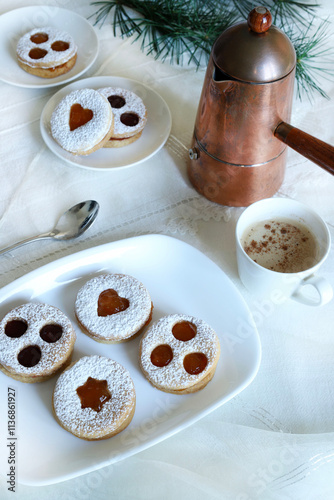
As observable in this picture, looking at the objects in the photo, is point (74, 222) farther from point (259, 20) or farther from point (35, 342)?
point (259, 20)

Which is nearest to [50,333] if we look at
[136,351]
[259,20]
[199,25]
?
[136,351]

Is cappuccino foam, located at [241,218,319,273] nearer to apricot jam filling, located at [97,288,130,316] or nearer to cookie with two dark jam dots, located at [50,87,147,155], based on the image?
apricot jam filling, located at [97,288,130,316]

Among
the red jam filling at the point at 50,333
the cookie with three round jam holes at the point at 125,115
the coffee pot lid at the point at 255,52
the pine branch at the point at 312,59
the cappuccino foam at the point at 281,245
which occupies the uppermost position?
the coffee pot lid at the point at 255,52

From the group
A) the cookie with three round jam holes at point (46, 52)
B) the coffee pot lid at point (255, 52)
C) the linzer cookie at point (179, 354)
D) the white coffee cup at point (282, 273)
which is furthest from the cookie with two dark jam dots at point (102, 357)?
the cookie with three round jam holes at point (46, 52)

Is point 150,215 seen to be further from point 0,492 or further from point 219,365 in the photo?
point 0,492

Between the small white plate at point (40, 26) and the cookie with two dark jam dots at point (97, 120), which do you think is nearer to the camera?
the cookie with two dark jam dots at point (97, 120)

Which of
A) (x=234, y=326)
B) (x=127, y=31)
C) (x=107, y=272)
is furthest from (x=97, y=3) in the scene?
(x=234, y=326)

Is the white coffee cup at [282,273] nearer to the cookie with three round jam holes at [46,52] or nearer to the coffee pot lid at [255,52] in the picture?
the coffee pot lid at [255,52]

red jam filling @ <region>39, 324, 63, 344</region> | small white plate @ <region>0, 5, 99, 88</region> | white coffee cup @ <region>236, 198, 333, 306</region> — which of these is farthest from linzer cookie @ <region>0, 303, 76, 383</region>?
small white plate @ <region>0, 5, 99, 88</region>
